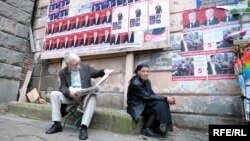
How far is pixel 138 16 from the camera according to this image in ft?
15.2

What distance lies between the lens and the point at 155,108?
3514 millimetres

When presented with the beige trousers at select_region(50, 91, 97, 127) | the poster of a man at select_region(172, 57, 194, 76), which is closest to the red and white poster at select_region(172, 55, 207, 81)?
the poster of a man at select_region(172, 57, 194, 76)

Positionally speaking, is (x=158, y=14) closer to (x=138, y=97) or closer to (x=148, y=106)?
(x=138, y=97)

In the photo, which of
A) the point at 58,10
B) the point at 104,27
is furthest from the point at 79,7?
the point at 104,27

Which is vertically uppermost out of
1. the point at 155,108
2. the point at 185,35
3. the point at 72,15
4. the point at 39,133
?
the point at 72,15

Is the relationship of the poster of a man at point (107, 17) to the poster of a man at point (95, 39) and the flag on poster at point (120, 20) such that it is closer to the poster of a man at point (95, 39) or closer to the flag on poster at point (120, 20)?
the flag on poster at point (120, 20)

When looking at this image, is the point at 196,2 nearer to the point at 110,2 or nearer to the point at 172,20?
the point at 172,20

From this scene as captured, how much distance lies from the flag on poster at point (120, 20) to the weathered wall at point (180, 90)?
0.55 m

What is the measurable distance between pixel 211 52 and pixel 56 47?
11.7ft

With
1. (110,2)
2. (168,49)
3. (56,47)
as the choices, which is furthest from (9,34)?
(168,49)

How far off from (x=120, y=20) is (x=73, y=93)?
2.19 m

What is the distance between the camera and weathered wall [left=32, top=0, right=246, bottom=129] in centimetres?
370

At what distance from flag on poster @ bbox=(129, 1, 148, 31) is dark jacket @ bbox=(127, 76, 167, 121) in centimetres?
122

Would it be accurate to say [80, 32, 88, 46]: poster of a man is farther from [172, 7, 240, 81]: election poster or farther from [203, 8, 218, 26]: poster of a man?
[203, 8, 218, 26]: poster of a man
